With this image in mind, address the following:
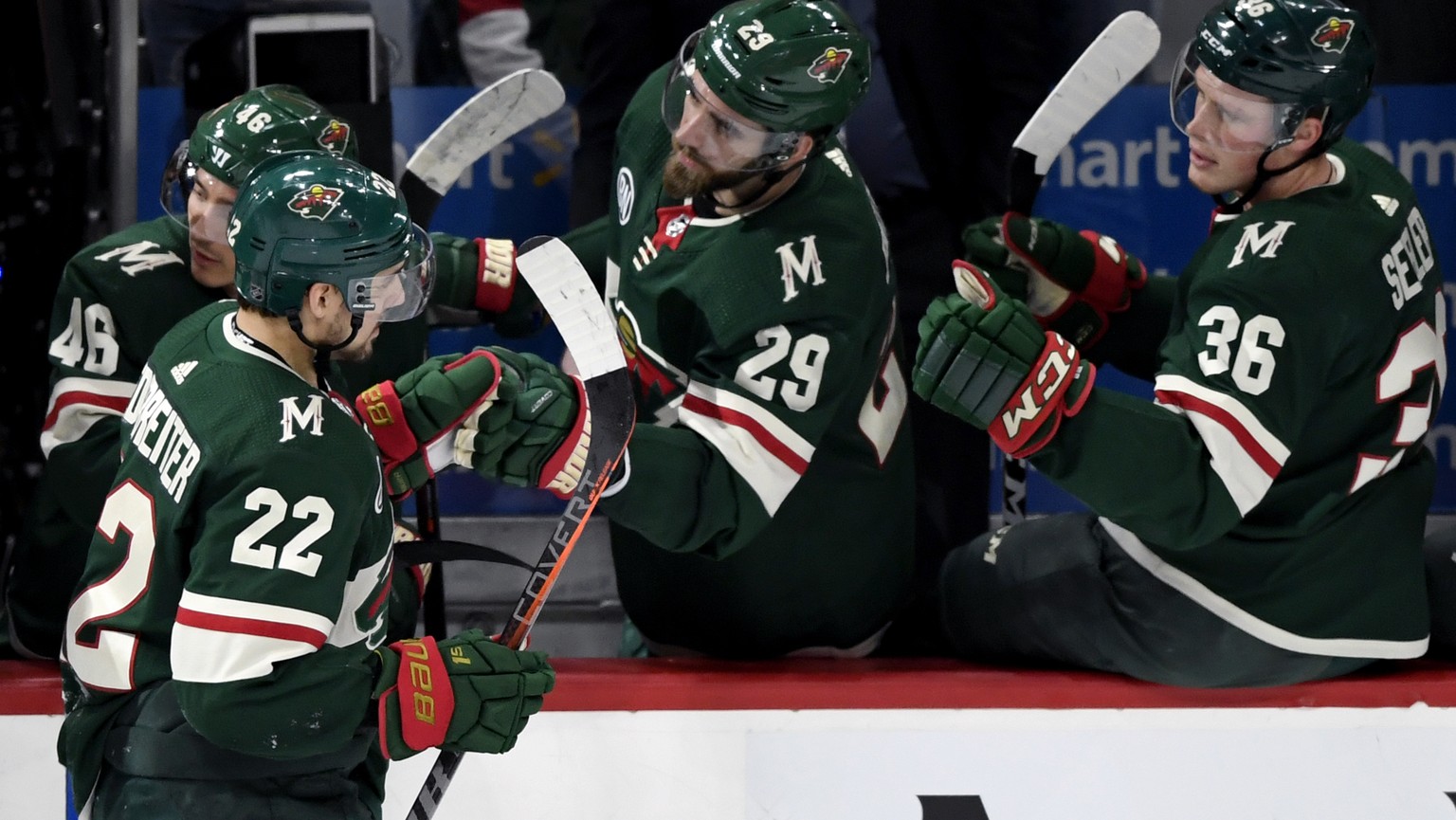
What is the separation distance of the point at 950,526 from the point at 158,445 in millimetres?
1871

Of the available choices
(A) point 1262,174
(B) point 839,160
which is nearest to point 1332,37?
(A) point 1262,174

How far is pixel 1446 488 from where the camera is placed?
3.65 metres

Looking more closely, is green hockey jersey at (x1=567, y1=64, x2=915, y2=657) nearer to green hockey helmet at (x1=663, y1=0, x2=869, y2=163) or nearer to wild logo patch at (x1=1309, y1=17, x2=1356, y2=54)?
green hockey helmet at (x1=663, y1=0, x2=869, y2=163)

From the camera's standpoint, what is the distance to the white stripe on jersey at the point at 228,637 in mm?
1848

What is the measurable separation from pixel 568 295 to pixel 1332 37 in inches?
43.3

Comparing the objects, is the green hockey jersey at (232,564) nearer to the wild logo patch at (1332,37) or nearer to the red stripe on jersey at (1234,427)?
the red stripe on jersey at (1234,427)

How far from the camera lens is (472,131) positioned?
3014mm

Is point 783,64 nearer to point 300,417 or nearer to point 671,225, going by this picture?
point 671,225

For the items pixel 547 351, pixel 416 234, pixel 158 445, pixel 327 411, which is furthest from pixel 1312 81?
pixel 547 351

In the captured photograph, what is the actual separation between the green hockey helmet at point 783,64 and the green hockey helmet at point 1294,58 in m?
0.49

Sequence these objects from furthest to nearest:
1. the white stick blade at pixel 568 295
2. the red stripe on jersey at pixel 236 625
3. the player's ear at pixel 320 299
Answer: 1. the white stick blade at pixel 568 295
2. the player's ear at pixel 320 299
3. the red stripe on jersey at pixel 236 625

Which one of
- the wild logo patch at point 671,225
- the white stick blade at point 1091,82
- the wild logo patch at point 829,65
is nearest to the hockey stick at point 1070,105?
the white stick blade at point 1091,82

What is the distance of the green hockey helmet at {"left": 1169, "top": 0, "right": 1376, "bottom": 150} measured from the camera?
2.37 metres

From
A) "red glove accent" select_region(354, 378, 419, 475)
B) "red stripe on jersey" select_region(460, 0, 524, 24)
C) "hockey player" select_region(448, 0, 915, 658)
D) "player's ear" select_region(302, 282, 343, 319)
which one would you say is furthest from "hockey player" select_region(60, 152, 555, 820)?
"red stripe on jersey" select_region(460, 0, 524, 24)
